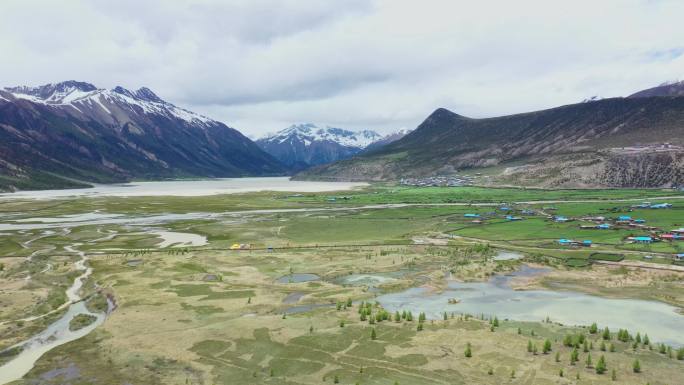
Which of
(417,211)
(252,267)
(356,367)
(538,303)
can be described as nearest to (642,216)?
(417,211)

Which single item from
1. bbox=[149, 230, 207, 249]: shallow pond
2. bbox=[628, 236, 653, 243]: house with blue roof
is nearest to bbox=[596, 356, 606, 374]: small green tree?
bbox=[628, 236, 653, 243]: house with blue roof

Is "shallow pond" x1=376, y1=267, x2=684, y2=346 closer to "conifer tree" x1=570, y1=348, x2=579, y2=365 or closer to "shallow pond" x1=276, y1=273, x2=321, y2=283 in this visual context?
"conifer tree" x1=570, y1=348, x2=579, y2=365

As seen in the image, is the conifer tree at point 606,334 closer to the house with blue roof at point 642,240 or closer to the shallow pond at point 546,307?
the shallow pond at point 546,307

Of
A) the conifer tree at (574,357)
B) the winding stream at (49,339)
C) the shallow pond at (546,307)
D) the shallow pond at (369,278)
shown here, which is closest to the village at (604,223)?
the shallow pond at (546,307)

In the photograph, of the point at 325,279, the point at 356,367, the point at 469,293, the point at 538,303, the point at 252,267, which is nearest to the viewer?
the point at 356,367

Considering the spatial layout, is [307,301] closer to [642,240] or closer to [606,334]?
[606,334]

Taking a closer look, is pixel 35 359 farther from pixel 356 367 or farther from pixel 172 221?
pixel 172 221

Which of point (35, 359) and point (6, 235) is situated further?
point (6, 235)

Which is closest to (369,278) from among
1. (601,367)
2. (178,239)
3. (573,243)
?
(601,367)
